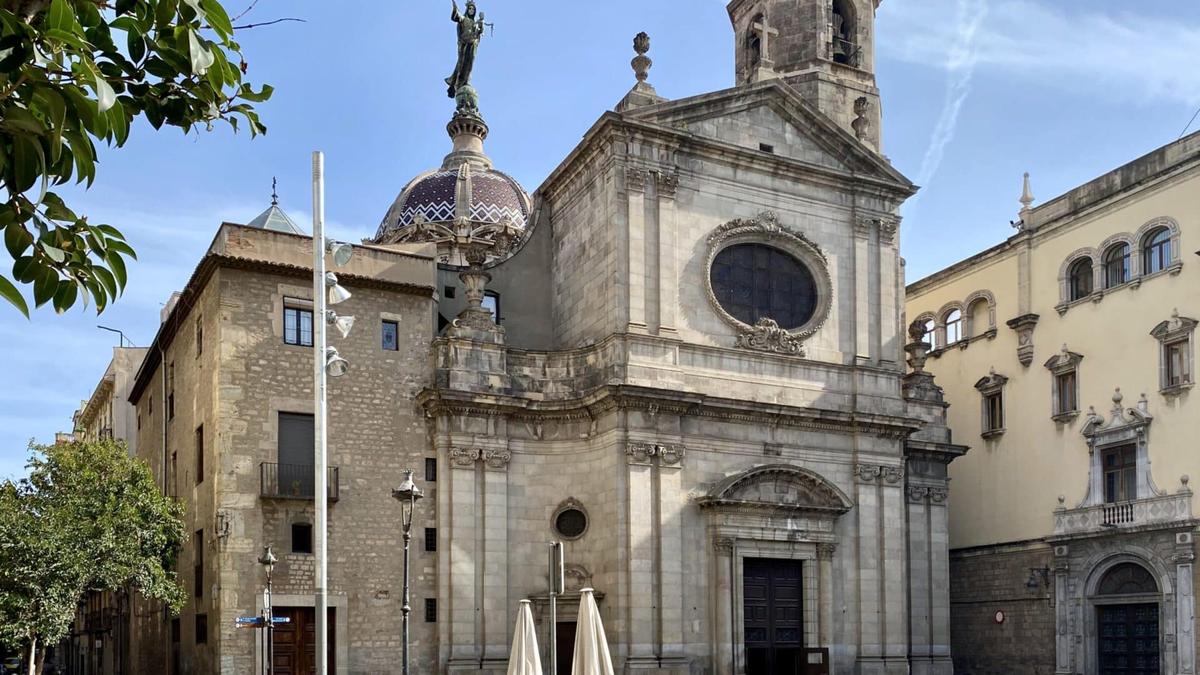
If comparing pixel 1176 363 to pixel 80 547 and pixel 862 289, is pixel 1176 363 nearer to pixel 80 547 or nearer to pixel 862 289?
pixel 862 289

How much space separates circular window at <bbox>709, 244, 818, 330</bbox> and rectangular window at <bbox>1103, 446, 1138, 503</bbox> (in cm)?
985

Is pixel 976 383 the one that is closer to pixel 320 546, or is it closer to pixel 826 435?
pixel 826 435

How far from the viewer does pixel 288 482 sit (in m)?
29.4

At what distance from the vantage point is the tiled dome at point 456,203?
52.2 metres

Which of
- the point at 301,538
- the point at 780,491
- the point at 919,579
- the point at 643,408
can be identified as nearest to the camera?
the point at 301,538

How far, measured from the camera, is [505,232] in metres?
51.3

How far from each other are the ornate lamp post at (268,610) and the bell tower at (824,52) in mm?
20507

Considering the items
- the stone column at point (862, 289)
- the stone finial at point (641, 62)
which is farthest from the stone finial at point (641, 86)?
the stone column at point (862, 289)

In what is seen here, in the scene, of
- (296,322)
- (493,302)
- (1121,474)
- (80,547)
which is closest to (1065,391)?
(1121,474)

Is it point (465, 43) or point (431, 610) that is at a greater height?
point (465, 43)

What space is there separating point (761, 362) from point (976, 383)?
37.6 ft

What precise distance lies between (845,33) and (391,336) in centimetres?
1874

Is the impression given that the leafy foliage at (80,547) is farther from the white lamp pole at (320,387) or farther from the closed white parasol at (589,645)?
the white lamp pole at (320,387)

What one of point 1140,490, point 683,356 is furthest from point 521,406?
point 1140,490
